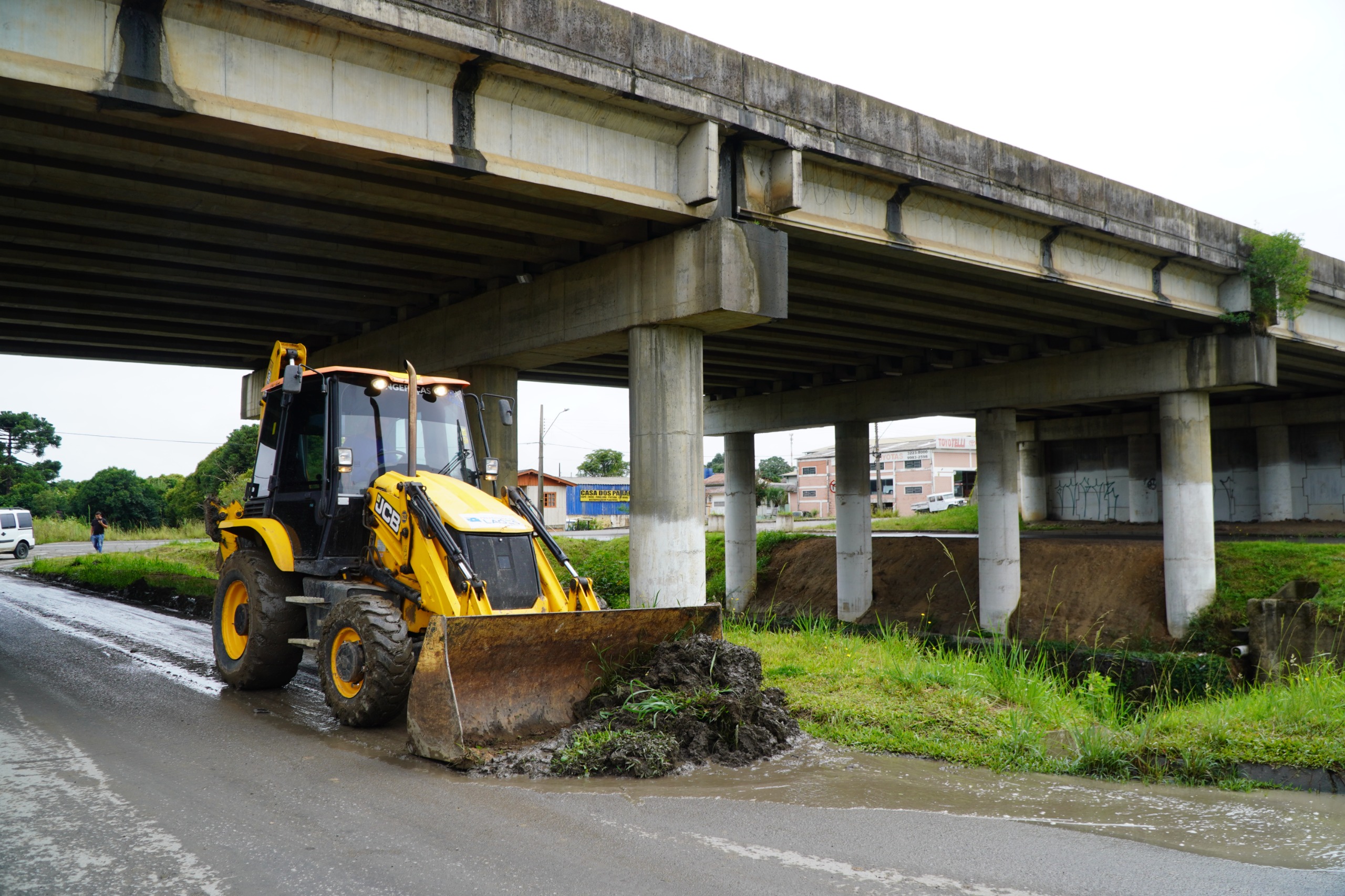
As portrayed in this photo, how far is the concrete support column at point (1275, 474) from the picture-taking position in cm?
3172

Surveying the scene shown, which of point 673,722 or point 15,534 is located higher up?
point 15,534

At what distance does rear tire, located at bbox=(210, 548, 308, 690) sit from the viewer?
29.7 feet

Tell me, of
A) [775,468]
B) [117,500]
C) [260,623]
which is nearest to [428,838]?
[260,623]

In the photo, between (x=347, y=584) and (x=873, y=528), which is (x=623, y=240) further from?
(x=873, y=528)

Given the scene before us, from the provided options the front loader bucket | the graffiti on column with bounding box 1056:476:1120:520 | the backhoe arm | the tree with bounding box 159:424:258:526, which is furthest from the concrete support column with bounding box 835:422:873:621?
the tree with bounding box 159:424:258:526

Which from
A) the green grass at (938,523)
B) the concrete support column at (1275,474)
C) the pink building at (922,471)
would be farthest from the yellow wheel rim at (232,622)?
the pink building at (922,471)

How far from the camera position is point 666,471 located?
12445mm

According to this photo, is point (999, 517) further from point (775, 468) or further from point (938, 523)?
point (775, 468)

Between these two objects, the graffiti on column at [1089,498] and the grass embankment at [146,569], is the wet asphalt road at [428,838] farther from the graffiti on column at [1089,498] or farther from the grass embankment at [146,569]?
the graffiti on column at [1089,498]

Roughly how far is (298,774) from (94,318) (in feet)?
48.3

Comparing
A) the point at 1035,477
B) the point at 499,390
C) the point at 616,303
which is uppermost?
the point at 616,303

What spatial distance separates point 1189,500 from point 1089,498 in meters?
19.5

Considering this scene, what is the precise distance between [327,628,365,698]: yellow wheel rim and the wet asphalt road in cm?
36

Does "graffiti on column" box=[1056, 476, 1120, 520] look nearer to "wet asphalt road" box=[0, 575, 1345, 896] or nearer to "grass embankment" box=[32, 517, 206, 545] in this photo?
"wet asphalt road" box=[0, 575, 1345, 896]
